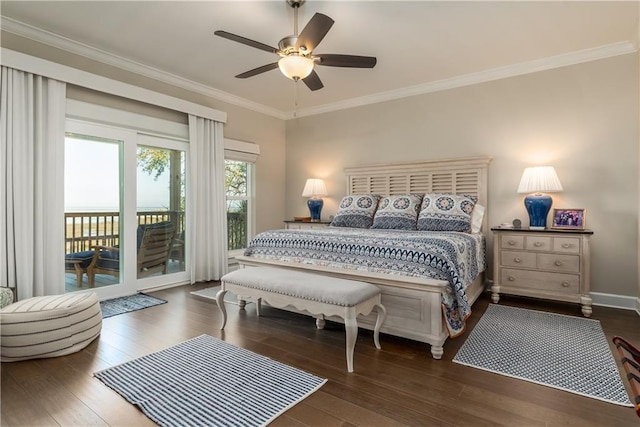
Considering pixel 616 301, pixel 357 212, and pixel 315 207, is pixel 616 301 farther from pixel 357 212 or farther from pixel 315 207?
pixel 315 207

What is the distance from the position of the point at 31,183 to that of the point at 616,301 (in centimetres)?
583

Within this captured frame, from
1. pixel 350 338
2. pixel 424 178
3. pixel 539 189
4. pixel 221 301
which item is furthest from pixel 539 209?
pixel 221 301

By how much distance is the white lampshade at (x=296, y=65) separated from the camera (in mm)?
2545

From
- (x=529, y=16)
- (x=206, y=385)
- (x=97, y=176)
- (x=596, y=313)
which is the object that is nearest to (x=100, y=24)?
(x=97, y=176)

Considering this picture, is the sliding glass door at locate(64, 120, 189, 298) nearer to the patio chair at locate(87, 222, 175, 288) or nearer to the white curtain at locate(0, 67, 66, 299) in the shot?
the patio chair at locate(87, 222, 175, 288)

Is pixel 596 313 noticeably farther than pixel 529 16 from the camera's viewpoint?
Yes

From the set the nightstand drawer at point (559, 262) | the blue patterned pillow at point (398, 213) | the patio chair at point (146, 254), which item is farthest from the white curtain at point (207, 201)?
the nightstand drawer at point (559, 262)

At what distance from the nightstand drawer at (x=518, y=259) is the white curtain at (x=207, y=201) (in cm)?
356

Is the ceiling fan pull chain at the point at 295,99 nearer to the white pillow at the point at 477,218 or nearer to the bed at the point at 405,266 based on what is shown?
the bed at the point at 405,266

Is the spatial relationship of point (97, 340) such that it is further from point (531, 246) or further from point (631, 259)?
point (631, 259)

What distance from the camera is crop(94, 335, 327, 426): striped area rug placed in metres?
1.65

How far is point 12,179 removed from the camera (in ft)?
9.48

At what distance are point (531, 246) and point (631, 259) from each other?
3.26 ft

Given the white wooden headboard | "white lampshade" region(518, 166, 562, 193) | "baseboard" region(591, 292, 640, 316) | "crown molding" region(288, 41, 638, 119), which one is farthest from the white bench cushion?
"crown molding" region(288, 41, 638, 119)
